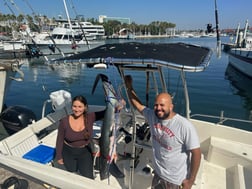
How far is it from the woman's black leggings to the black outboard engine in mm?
3619

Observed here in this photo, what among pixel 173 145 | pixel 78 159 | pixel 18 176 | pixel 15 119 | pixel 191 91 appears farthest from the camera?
pixel 191 91

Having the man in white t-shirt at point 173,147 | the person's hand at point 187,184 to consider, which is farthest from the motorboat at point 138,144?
the person's hand at point 187,184

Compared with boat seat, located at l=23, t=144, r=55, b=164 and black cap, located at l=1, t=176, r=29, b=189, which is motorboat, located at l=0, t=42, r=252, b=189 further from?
black cap, located at l=1, t=176, r=29, b=189

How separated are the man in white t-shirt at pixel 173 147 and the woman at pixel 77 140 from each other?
1.11 metres

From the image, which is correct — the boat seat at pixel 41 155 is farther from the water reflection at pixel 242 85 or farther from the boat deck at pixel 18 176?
the water reflection at pixel 242 85

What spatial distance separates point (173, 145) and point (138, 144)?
1269 mm

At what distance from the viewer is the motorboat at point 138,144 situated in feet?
8.45

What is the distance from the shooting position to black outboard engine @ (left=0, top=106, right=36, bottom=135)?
611 cm

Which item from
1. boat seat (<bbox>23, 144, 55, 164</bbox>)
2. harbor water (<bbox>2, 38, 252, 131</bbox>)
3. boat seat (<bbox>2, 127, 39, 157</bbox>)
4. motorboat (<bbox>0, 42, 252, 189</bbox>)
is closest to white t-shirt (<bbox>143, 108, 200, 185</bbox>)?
motorboat (<bbox>0, 42, 252, 189</bbox>)

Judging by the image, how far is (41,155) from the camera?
364cm

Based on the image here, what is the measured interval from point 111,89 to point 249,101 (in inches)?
481

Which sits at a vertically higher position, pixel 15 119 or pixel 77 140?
pixel 77 140

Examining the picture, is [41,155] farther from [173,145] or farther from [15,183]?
[173,145]

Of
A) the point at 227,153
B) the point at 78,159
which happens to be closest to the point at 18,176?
the point at 78,159
